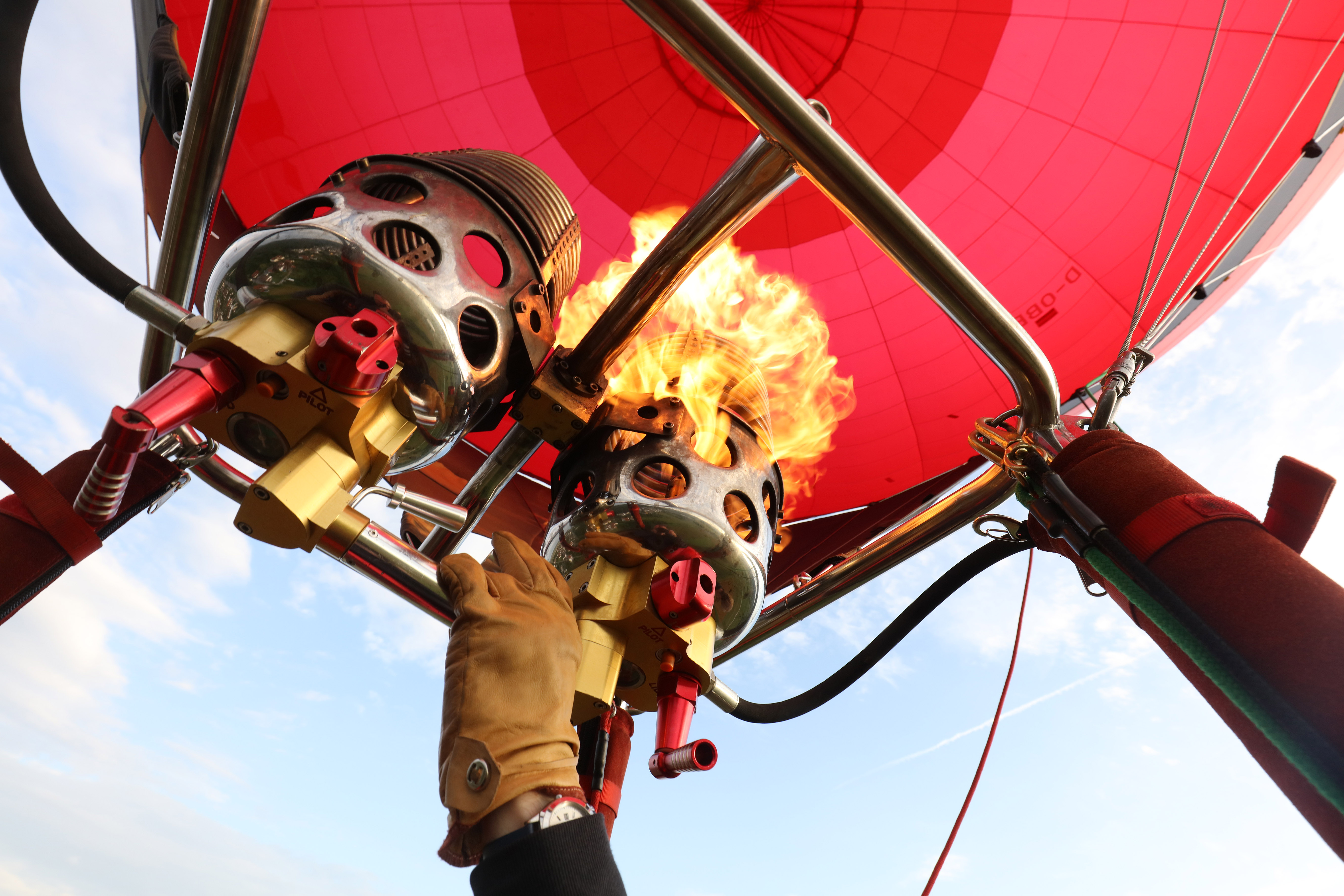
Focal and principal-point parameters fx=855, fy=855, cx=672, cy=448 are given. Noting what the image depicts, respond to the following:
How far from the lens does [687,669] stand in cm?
156

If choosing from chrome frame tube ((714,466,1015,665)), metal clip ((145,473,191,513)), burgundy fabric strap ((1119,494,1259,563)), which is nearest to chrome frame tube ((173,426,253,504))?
metal clip ((145,473,191,513))

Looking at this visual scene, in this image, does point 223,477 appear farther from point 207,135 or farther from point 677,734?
point 677,734

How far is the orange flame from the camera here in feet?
6.64

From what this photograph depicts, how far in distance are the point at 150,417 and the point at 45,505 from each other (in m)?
0.33

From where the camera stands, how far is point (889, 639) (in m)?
1.78

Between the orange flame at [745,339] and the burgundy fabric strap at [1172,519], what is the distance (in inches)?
37.2

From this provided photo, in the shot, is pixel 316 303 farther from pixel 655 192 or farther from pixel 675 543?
pixel 655 192

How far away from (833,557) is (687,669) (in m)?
1.28

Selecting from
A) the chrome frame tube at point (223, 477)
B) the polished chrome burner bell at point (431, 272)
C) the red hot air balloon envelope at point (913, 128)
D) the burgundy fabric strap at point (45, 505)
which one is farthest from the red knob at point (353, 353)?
the red hot air balloon envelope at point (913, 128)

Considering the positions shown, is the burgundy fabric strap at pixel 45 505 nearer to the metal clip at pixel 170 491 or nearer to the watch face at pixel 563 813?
the metal clip at pixel 170 491

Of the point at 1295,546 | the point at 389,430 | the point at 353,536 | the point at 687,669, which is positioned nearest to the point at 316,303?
the point at 389,430

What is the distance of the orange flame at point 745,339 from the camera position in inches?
79.7

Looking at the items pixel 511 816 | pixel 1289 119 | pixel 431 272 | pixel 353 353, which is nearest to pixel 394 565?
pixel 353 353

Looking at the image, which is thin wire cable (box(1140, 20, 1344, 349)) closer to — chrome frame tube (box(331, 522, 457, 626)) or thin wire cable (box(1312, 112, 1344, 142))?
thin wire cable (box(1312, 112, 1344, 142))
